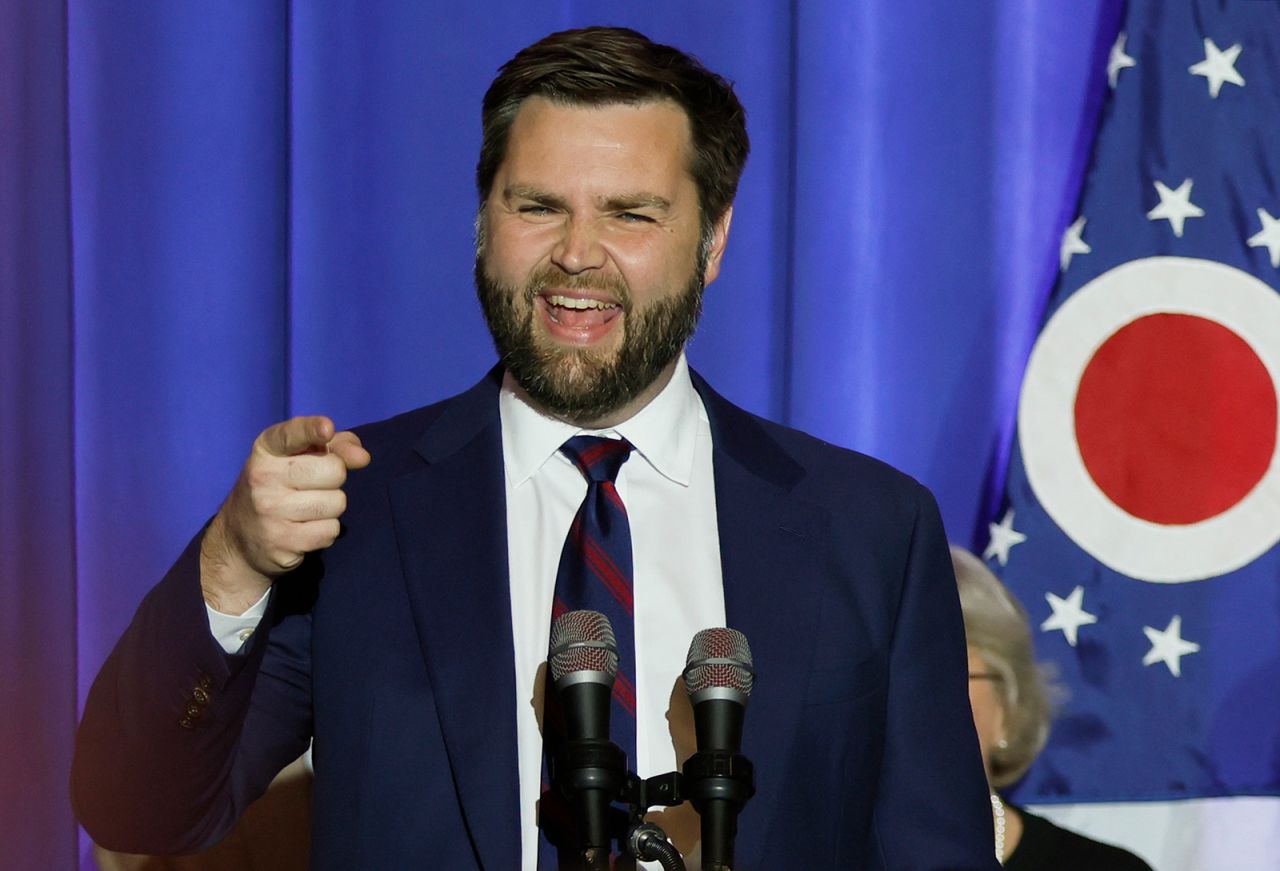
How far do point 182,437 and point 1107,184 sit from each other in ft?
5.13

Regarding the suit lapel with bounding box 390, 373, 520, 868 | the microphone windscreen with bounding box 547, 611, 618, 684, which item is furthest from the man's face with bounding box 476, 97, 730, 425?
the microphone windscreen with bounding box 547, 611, 618, 684

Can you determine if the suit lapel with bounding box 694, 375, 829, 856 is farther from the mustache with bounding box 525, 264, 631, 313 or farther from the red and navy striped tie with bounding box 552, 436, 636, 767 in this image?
the mustache with bounding box 525, 264, 631, 313

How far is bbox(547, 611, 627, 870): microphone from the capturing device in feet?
3.31

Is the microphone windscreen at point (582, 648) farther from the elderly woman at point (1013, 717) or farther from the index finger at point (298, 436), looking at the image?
the elderly woman at point (1013, 717)

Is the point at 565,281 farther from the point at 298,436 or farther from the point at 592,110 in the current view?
the point at 298,436

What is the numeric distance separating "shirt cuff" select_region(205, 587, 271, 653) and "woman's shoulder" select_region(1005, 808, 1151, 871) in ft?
5.09

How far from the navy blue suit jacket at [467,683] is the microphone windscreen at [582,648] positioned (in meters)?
0.37

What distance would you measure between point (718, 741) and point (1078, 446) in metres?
1.67

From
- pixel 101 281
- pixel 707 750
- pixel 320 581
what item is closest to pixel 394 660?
pixel 320 581

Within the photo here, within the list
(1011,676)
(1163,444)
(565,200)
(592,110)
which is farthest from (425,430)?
(1163,444)

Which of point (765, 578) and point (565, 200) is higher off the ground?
point (565, 200)

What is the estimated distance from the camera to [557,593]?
59.9 inches

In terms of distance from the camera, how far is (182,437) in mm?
2348

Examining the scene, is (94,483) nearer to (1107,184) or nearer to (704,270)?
(704,270)
